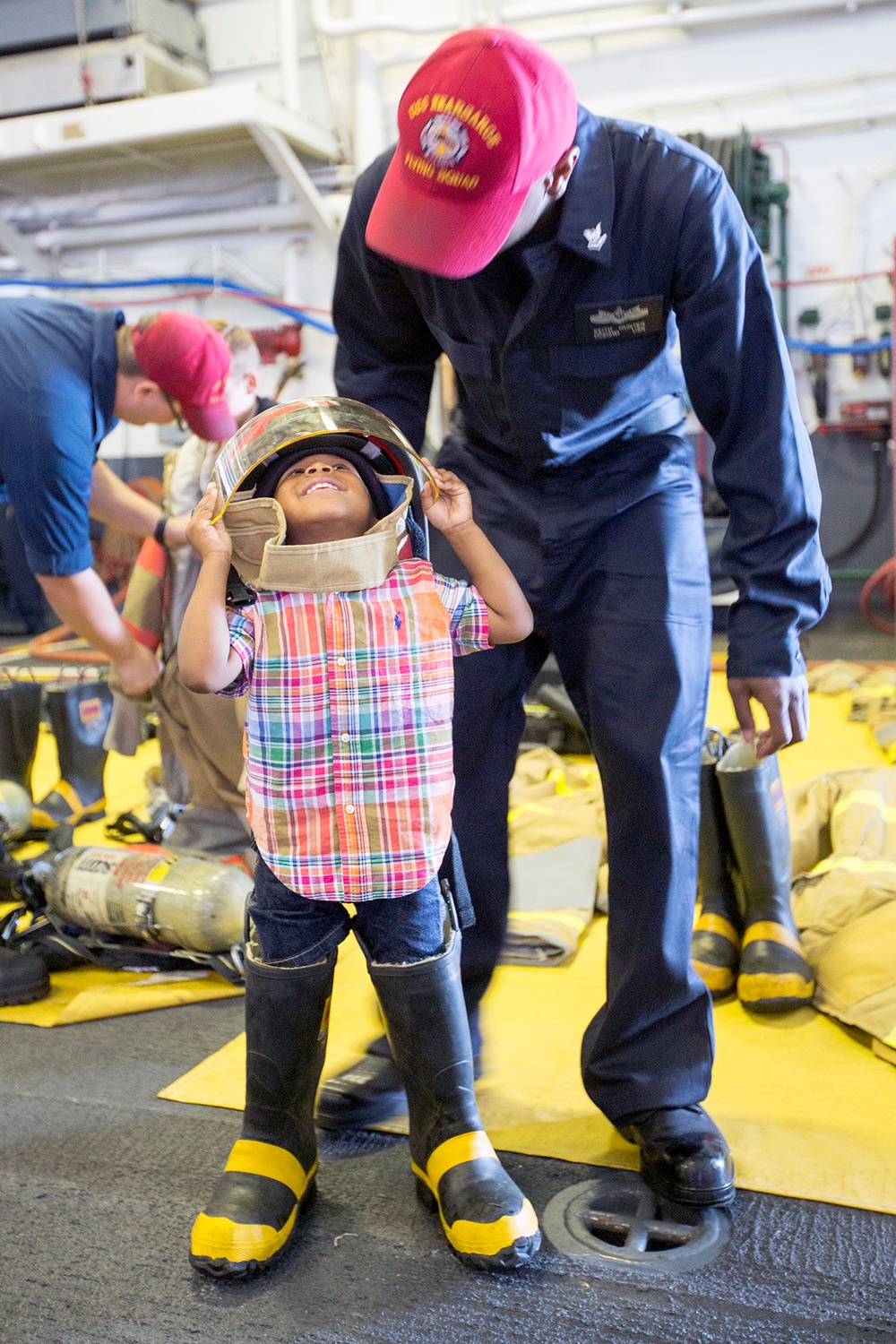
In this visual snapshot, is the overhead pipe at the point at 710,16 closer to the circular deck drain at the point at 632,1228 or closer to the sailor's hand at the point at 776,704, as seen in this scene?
the sailor's hand at the point at 776,704

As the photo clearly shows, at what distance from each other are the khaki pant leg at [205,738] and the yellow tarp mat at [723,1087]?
2.77ft

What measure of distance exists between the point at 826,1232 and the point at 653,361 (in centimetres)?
122

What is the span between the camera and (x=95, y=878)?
8.32ft

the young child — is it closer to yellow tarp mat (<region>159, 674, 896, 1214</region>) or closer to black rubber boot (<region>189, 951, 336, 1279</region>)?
black rubber boot (<region>189, 951, 336, 1279</region>)

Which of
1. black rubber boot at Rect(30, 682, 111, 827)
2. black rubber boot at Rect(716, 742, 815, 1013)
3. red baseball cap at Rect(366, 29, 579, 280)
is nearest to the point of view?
red baseball cap at Rect(366, 29, 579, 280)

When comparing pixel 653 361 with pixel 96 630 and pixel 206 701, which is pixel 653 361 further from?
pixel 206 701

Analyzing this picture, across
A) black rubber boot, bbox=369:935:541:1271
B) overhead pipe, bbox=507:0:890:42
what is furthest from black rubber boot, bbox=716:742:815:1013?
overhead pipe, bbox=507:0:890:42

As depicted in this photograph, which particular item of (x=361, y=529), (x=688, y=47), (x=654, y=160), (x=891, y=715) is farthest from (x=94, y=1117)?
(x=688, y=47)

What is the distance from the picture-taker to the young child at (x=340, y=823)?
1.44m

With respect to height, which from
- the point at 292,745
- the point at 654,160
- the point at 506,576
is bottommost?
the point at 292,745

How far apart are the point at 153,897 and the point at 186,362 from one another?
124cm

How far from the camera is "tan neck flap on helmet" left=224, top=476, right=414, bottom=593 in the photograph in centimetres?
146

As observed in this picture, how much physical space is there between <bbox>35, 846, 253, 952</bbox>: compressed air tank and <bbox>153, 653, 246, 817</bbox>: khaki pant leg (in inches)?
21.2

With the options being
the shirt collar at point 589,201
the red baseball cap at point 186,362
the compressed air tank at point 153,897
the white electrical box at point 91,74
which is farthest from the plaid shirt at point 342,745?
the white electrical box at point 91,74
